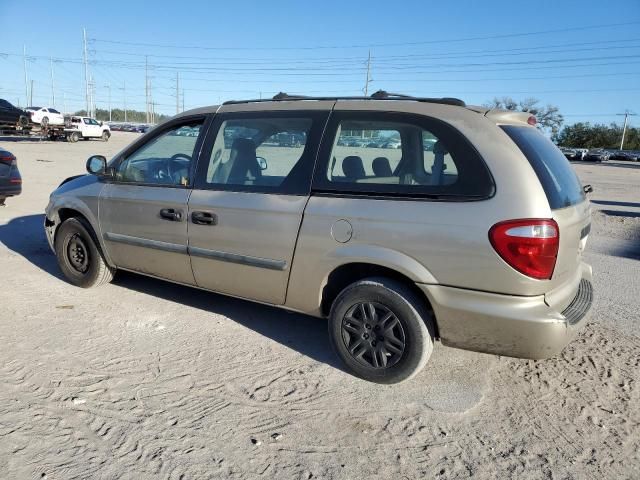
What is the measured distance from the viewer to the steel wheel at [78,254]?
192 inches

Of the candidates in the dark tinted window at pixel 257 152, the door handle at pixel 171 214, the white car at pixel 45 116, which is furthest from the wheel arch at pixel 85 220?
the white car at pixel 45 116

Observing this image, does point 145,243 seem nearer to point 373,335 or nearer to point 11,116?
point 373,335

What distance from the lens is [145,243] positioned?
4.27 m

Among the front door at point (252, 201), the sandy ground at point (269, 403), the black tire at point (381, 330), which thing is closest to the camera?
the sandy ground at point (269, 403)

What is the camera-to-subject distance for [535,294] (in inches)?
110

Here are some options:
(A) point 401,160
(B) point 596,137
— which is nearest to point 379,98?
(A) point 401,160

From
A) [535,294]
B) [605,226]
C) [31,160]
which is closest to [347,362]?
[535,294]

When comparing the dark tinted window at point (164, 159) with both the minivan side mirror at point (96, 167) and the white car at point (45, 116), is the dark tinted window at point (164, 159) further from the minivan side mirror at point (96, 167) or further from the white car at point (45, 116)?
the white car at point (45, 116)

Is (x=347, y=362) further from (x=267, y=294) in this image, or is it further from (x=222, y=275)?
(x=222, y=275)

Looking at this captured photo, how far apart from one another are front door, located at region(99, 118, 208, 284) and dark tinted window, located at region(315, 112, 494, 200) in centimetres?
132

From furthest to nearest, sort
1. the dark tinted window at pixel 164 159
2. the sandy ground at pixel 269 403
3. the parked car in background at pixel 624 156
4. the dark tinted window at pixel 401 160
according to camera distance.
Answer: the parked car in background at pixel 624 156 < the dark tinted window at pixel 164 159 < the dark tinted window at pixel 401 160 < the sandy ground at pixel 269 403

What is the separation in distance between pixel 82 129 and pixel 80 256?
1425 inches

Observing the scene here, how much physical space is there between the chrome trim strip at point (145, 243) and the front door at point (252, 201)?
179mm

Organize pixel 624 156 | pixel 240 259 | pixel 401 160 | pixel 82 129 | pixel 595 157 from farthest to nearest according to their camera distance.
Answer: pixel 624 156 → pixel 595 157 → pixel 82 129 → pixel 240 259 → pixel 401 160
